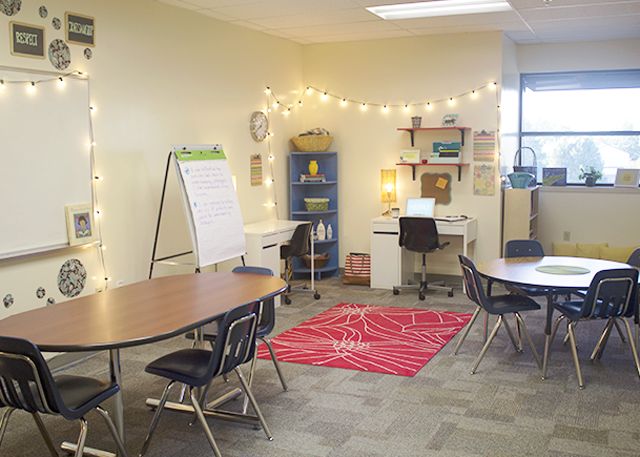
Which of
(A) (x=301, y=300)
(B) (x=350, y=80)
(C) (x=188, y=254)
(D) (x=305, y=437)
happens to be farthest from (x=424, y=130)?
(D) (x=305, y=437)

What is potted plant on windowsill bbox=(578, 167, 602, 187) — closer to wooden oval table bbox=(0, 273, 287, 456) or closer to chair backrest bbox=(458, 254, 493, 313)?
chair backrest bbox=(458, 254, 493, 313)

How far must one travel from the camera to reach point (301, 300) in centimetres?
729

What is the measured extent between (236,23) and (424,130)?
2.39 metres

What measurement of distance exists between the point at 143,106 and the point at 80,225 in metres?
1.21

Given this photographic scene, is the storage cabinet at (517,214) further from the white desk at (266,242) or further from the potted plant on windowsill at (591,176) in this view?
the white desk at (266,242)

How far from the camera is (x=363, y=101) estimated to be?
8.25m

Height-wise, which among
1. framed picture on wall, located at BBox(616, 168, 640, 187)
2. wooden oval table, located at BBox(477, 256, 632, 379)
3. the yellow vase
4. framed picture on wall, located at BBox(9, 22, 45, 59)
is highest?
framed picture on wall, located at BBox(9, 22, 45, 59)

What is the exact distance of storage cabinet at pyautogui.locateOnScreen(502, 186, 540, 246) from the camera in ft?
25.2

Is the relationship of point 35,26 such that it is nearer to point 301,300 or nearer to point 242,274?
point 242,274

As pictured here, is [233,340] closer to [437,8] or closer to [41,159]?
[41,159]

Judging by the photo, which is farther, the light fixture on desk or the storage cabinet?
the light fixture on desk

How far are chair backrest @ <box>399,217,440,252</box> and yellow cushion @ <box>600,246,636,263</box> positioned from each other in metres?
2.07

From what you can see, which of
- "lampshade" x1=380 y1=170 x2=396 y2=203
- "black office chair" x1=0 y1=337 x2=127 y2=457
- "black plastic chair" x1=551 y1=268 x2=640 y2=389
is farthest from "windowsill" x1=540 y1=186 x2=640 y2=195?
"black office chair" x1=0 y1=337 x2=127 y2=457

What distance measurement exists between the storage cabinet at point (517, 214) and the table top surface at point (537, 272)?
6.28 ft
